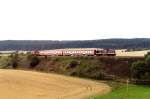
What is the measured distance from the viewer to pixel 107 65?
75438mm

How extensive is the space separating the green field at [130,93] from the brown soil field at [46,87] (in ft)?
4.87

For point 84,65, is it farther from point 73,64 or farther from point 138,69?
point 138,69

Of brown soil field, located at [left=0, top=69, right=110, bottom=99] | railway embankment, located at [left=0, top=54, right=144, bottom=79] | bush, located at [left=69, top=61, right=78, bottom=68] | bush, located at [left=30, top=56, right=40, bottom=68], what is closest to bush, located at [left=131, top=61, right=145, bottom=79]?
railway embankment, located at [left=0, top=54, right=144, bottom=79]

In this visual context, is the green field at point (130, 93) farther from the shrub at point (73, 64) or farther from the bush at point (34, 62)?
the bush at point (34, 62)

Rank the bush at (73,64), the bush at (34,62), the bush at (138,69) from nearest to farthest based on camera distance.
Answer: the bush at (138,69), the bush at (73,64), the bush at (34,62)

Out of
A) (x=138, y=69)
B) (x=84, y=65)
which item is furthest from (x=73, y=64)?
(x=138, y=69)

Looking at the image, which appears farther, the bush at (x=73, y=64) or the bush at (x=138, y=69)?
the bush at (x=73, y=64)

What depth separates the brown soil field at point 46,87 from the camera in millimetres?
52153

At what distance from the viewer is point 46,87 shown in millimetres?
59500

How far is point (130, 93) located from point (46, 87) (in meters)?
9.22

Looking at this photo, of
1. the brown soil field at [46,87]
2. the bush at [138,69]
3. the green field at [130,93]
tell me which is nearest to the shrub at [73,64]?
the brown soil field at [46,87]

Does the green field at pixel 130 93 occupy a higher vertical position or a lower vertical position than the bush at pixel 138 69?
lower

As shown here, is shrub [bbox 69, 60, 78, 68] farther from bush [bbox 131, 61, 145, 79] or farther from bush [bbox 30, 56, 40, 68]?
bush [bbox 131, 61, 145, 79]

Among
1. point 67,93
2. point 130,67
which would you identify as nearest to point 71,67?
point 130,67
